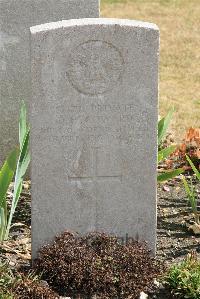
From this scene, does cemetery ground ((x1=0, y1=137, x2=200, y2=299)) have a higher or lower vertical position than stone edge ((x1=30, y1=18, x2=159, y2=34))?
lower

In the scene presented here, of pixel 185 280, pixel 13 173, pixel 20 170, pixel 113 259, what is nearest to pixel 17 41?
pixel 20 170

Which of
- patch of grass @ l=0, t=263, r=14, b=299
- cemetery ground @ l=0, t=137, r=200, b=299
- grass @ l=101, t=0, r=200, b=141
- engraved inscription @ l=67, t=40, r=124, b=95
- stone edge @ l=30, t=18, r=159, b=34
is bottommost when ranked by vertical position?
patch of grass @ l=0, t=263, r=14, b=299

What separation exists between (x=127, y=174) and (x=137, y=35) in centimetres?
71

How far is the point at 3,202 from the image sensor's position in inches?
195

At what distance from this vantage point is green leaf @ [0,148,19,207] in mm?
4688

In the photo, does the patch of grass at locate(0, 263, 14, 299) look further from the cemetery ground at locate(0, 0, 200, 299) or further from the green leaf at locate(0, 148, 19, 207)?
the green leaf at locate(0, 148, 19, 207)

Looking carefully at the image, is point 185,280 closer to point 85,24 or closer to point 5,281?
point 5,281

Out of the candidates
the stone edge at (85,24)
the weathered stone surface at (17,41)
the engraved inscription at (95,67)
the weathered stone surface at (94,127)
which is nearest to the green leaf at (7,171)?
the weathered stone surface at (94,127)

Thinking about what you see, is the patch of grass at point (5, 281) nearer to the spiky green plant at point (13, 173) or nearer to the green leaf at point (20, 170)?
the spiky green plant at point (13, 173)

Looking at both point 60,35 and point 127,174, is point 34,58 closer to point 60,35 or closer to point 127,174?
point 60,35

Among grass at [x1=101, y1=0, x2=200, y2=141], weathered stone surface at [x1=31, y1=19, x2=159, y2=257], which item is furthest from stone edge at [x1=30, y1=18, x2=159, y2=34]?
grass at [x1=101, y1=0, x2=200, y2=141]

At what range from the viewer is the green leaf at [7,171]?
15.4 feet

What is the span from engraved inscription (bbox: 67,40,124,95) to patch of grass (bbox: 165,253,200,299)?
3.09 feet

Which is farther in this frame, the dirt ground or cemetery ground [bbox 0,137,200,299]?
the dirt ground
